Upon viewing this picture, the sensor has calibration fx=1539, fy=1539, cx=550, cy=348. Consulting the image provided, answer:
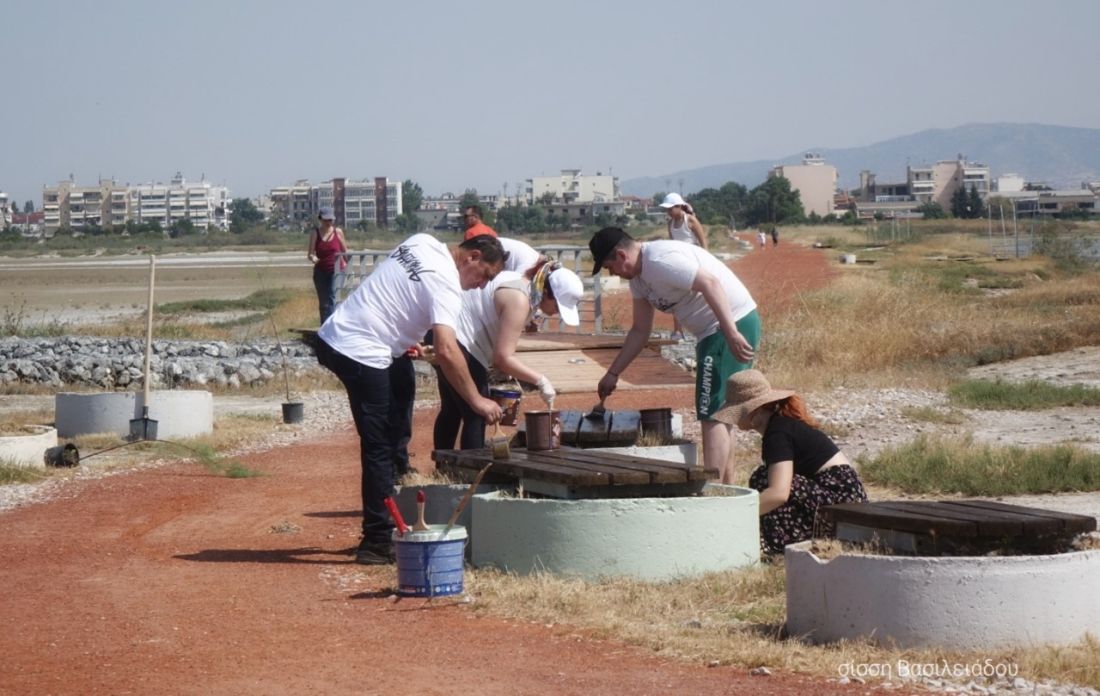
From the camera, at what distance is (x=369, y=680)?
214 inches

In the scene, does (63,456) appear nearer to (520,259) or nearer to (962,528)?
(520,259)

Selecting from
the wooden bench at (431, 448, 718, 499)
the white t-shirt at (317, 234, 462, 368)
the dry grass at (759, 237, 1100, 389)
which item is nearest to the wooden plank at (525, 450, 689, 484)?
the wooden bench at (431, 448, 718, 499)

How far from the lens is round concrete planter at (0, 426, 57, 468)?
11531 millimetres

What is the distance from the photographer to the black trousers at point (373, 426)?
7660 millimetres

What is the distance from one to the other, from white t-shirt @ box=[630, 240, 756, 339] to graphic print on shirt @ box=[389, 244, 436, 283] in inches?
52.2

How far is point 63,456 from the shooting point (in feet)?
39.1

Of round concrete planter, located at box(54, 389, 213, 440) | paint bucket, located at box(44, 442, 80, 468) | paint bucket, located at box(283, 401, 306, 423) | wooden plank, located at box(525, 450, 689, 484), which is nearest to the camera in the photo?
wooden plank, located at box(525, 450, 689, 484)

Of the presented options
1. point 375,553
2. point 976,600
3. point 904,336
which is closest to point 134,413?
point 375,553

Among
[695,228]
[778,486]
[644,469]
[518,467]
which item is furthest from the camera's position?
[695,228]

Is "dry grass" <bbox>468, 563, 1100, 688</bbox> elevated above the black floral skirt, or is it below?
below

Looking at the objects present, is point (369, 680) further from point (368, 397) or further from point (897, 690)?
point (368, 397)

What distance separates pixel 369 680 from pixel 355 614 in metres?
1.20

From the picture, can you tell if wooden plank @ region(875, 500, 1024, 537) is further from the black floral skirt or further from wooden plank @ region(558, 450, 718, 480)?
wooden plank @ region(558, 450, 718, 480)

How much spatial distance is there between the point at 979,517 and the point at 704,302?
2.66m
